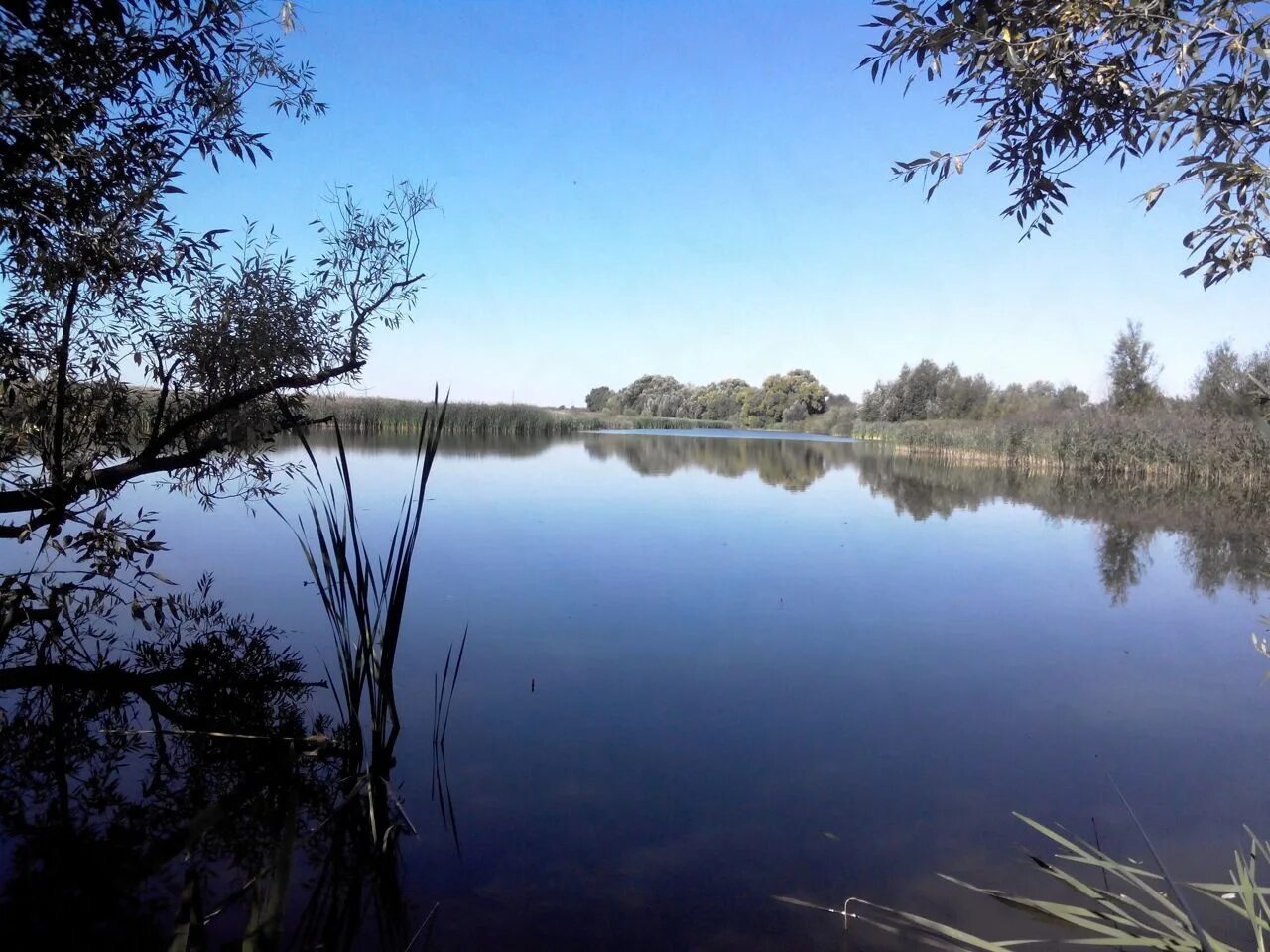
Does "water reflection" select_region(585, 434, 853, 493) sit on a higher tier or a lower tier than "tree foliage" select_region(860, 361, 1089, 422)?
lower

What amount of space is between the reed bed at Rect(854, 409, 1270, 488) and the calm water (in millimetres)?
6991

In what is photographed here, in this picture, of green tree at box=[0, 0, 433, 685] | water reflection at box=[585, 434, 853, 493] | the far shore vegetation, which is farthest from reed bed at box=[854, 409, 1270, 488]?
green tree at box=[0, 0, 433, 685]

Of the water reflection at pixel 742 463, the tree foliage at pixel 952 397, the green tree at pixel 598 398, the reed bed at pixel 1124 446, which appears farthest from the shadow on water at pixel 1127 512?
the green tree at pixel 598 398

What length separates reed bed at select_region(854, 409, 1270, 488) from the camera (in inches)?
546

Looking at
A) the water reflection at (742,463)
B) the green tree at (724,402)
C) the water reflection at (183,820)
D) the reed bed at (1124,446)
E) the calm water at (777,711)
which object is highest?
the green tree at (724,402)

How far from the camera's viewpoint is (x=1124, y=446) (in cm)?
1642

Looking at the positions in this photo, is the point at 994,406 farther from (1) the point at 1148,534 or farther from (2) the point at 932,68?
(2) the point at 932,68

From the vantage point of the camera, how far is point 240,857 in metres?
2.17

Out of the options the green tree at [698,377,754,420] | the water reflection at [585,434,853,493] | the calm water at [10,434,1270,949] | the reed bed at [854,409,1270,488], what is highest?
the green tree at [698,377,754,420]

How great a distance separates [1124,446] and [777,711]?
16023 mm

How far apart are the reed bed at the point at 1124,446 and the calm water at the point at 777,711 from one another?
6.99 meters

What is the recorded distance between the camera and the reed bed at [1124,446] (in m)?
13.9

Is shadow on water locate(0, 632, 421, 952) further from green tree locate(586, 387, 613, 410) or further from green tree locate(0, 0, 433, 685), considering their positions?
green tree locate(586, 387, 613, 410)

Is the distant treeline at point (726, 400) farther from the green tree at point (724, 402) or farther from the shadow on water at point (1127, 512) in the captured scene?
the shadow on water at point (1127, 512)
